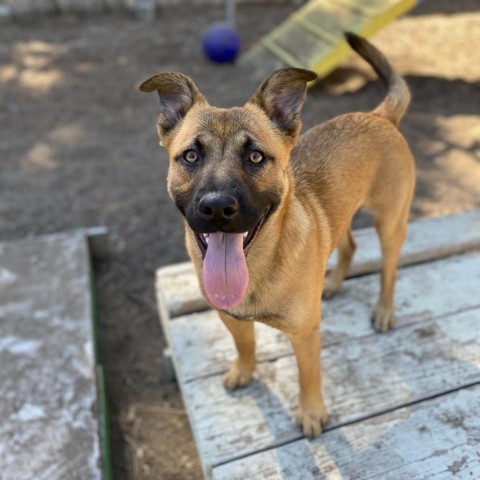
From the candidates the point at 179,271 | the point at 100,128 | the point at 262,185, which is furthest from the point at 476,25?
the point at 262,185

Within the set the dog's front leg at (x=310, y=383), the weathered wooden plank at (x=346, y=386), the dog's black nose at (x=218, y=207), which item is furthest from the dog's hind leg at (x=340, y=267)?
the dog's black nose at (x=218, y=207)

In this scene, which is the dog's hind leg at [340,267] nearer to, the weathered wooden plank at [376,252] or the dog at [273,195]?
the weathered wooden plank at [376,252]

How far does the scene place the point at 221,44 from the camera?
8.60m

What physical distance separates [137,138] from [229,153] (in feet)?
16.1

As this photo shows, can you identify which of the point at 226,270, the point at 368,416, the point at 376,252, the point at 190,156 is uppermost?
the point at 190,156

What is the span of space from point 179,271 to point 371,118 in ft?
5.57

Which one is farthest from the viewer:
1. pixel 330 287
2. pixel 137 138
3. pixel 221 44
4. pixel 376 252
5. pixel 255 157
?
pixel 221 44

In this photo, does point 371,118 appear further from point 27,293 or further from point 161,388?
point 27,293

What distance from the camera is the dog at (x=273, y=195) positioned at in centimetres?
214

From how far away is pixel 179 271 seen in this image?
3.72 metres

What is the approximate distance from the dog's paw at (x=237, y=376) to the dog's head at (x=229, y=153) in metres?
0.90

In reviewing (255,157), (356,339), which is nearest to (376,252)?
(356,339)

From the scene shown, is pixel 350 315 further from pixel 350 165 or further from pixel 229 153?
pixel 229 153

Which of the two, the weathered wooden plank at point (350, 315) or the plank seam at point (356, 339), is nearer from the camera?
the plank seam at point (356, 339)
